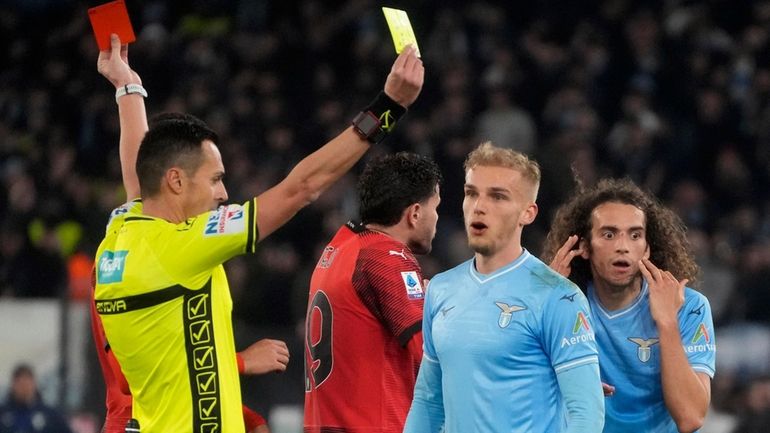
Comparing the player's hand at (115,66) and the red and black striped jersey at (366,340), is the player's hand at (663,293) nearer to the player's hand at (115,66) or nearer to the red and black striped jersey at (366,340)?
the red and black striped jersey at (366,340)

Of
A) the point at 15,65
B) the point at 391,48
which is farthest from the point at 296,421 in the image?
the point at 15,65

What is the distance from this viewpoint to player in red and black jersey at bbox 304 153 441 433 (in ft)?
17.5

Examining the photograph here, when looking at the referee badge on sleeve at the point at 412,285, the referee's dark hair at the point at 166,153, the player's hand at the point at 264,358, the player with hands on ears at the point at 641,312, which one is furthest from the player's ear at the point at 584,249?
the referee's dark hair at the point at 166,153

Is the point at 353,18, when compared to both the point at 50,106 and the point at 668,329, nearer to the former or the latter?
the point at 50,106

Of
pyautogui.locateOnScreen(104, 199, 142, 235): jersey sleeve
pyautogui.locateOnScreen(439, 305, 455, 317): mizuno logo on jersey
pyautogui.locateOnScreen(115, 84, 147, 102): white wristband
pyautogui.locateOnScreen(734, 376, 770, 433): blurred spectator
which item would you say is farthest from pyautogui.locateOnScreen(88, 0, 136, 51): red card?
pyautogui.locateOnScreen(734, 376, 770, 433): blurred spectator

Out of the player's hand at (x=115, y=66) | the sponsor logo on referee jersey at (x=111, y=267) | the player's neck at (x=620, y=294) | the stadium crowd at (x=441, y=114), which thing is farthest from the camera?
the stadium crowd at (x=441, y=114)

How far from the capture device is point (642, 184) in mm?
12211

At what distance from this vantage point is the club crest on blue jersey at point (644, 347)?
16.4ft

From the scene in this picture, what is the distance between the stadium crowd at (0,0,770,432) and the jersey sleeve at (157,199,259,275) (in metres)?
5.53

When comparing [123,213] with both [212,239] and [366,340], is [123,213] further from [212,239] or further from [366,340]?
[366,340]

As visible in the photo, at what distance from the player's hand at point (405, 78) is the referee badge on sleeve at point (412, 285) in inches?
39.0

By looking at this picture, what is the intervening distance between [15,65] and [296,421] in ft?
27.1

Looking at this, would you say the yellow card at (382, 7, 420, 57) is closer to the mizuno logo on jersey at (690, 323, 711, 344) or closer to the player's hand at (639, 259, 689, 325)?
the player's hand at (639, 259, 689, 325)

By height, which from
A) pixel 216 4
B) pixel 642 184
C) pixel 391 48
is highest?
pixel 216 4
